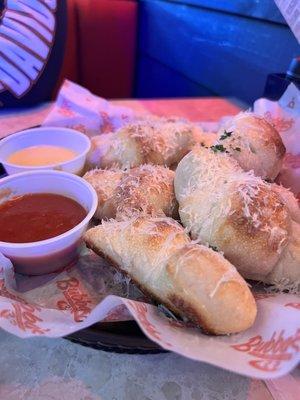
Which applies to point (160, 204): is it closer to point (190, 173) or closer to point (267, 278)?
point (190, 173)

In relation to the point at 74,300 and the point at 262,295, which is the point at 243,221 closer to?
the point at 262,295

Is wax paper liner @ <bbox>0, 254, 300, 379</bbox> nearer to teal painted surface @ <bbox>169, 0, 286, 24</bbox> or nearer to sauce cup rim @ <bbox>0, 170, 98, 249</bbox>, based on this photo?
sauce cup rim @ <bbox>0, 170, 98, 249</bbox>

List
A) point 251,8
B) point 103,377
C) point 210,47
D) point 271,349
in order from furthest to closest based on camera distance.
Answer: point 210,47, point 251,8, point 103,377, point 271,349

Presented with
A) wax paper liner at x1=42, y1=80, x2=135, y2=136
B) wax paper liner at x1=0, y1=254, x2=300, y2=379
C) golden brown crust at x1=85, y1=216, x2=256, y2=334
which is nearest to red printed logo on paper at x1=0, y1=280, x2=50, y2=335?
wax paper liner at x1=0, y1=254, x2=300, y2=379

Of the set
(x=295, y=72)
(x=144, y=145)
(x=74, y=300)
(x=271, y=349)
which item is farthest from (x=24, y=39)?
(x=271, y=349)

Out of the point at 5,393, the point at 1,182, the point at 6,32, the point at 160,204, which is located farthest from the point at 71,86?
the point at 5,393
